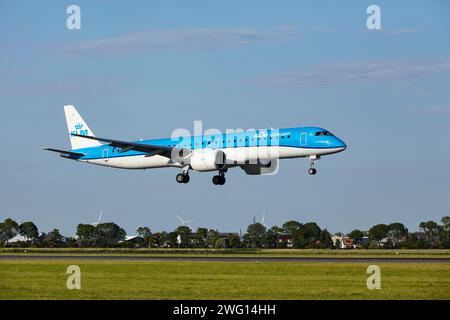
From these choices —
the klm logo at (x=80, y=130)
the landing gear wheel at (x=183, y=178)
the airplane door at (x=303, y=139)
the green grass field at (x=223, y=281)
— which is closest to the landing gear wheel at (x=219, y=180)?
the landing gear wheel at (x=183, y=178)

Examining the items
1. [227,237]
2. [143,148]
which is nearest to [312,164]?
[143,148]

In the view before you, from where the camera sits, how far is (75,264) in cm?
6738

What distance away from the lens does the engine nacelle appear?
274 ft

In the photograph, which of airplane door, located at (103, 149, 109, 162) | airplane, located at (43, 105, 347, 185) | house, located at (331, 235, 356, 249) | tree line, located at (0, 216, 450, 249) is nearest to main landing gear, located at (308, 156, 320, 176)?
airplane, located at (43, 105, 347, 185)

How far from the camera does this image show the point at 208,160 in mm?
83875

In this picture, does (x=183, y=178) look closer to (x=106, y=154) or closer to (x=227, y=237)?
(x=106, y=154)

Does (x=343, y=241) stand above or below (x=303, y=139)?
below

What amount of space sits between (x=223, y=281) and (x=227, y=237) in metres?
103

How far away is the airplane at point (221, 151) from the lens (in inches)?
3142

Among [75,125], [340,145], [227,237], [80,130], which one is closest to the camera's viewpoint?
[340,145]

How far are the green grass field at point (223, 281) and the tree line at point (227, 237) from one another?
68.4 m

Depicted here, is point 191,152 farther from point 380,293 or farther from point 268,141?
point 380,293

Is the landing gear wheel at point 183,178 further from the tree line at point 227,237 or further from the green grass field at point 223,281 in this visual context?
the tree line at point 227,237
